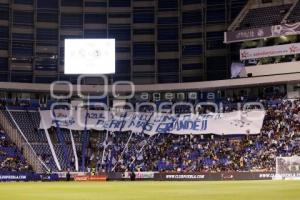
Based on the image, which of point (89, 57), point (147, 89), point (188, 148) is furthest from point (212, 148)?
point (89, 57)

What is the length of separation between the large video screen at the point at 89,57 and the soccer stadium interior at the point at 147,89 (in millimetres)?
167

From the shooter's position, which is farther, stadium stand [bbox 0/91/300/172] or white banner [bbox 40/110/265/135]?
white banner [bbox 40/110/265/135]

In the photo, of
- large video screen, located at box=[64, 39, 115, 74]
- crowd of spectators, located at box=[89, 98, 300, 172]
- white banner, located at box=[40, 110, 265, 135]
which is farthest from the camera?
large video screen, located at box=[64, 39, 115, 74]

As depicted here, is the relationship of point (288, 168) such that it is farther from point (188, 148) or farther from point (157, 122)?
point (157, 122)

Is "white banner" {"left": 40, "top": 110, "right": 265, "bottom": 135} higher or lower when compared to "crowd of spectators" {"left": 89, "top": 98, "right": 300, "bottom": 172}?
higher

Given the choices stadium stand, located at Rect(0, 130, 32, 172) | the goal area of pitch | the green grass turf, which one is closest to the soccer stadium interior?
stadium stand, located at Rect(0, 130, 32, 172)

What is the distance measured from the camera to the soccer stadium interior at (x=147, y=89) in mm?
85062

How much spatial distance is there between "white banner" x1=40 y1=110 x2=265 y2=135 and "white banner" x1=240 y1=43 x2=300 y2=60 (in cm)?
855

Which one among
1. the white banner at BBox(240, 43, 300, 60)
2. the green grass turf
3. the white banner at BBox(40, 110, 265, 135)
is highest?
the white banner at BBox(240, 43, 300, 60)

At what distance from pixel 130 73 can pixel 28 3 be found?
2175 centimetres

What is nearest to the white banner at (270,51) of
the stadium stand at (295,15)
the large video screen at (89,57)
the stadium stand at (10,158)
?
the stadium stand at (295,15)

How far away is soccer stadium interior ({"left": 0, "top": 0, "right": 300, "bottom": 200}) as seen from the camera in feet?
279

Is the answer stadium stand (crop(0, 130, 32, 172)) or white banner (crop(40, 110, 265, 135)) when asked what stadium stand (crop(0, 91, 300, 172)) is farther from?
stadium stand (crop(0, 130, 32, 172))

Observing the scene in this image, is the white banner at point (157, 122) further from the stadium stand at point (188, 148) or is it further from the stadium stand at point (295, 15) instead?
the stadium stand at point (295, 15)
